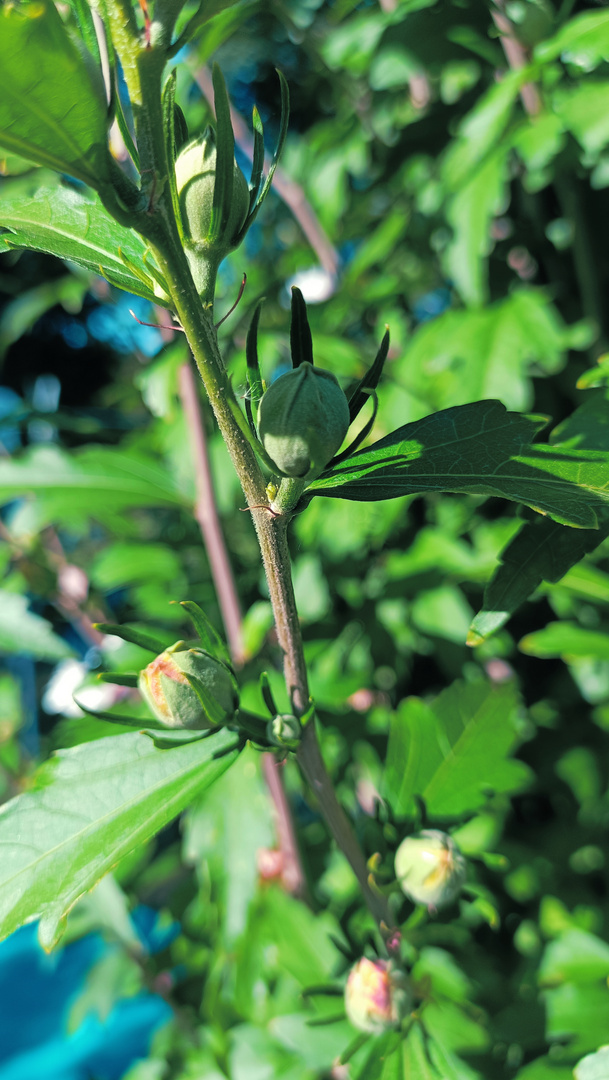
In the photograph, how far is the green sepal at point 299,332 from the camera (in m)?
0.38

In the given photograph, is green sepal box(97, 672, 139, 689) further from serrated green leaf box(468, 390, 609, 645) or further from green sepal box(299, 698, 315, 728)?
serrated green leaf box(468, 390, 609, 645)

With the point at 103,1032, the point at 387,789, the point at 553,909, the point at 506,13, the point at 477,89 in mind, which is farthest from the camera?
the point at 103,1032

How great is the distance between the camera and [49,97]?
282mm

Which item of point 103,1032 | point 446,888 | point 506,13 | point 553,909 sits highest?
point 506,13

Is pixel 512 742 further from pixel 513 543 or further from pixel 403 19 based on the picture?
pixel 403 19

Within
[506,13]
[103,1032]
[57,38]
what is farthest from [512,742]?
[103,1032]

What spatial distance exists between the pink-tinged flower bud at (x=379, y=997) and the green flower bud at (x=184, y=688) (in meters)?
0.26

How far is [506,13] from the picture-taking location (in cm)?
88

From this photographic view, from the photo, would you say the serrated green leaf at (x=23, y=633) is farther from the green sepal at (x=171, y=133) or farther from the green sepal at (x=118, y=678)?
the green sepal at (x=171, y=133)

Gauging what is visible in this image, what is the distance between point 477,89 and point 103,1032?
2.02m

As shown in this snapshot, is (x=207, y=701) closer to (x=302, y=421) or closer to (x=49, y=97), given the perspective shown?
(x=302, y=421)

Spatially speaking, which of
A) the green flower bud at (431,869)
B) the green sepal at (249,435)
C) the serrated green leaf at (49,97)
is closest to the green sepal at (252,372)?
the green sepal at (249,435)

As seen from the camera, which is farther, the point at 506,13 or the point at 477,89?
the point at 477,89

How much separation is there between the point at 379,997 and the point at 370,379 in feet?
1.46
